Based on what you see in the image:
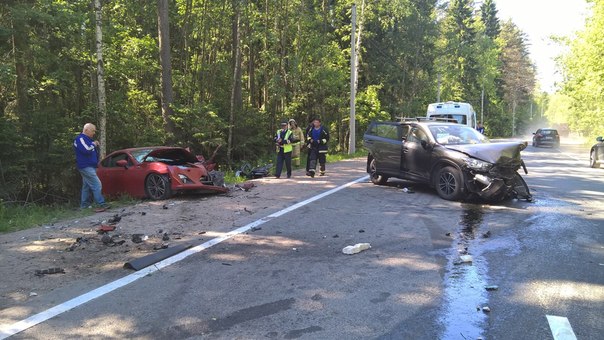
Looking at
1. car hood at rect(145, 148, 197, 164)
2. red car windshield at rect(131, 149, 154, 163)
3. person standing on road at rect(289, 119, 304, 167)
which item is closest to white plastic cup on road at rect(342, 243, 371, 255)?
car hood at rect(145, 148, 197, 164)

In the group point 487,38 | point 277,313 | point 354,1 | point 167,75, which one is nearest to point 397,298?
point 277,313

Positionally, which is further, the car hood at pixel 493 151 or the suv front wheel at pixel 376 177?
the suv front wheel at pixel 376 177

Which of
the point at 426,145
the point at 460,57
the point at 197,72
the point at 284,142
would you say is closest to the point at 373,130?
the point at 426,145

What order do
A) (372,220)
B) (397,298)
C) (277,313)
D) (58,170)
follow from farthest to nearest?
(58,170) < (372,220) < (397,298) < (277,313)

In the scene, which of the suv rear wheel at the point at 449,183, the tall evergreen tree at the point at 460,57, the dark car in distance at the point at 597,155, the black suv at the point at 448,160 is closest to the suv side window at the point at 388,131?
the black suv at the point at 448,160

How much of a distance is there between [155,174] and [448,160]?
6633mm

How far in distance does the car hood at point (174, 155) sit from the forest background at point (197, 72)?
11.7 ft

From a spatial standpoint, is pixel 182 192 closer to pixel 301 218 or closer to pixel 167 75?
pixel 301 218

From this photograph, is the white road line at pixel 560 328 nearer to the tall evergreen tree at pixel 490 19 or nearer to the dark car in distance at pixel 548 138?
the dark car in distance at pixel 548 138

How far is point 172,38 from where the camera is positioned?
82.5 feet

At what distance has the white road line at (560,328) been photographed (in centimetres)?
357

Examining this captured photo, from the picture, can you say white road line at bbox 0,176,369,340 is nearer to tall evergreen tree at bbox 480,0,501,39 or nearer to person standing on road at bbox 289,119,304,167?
person standing on road at bbox 289,119,304,167

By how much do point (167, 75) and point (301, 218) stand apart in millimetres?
12595

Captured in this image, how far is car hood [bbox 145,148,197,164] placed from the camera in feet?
35.8
